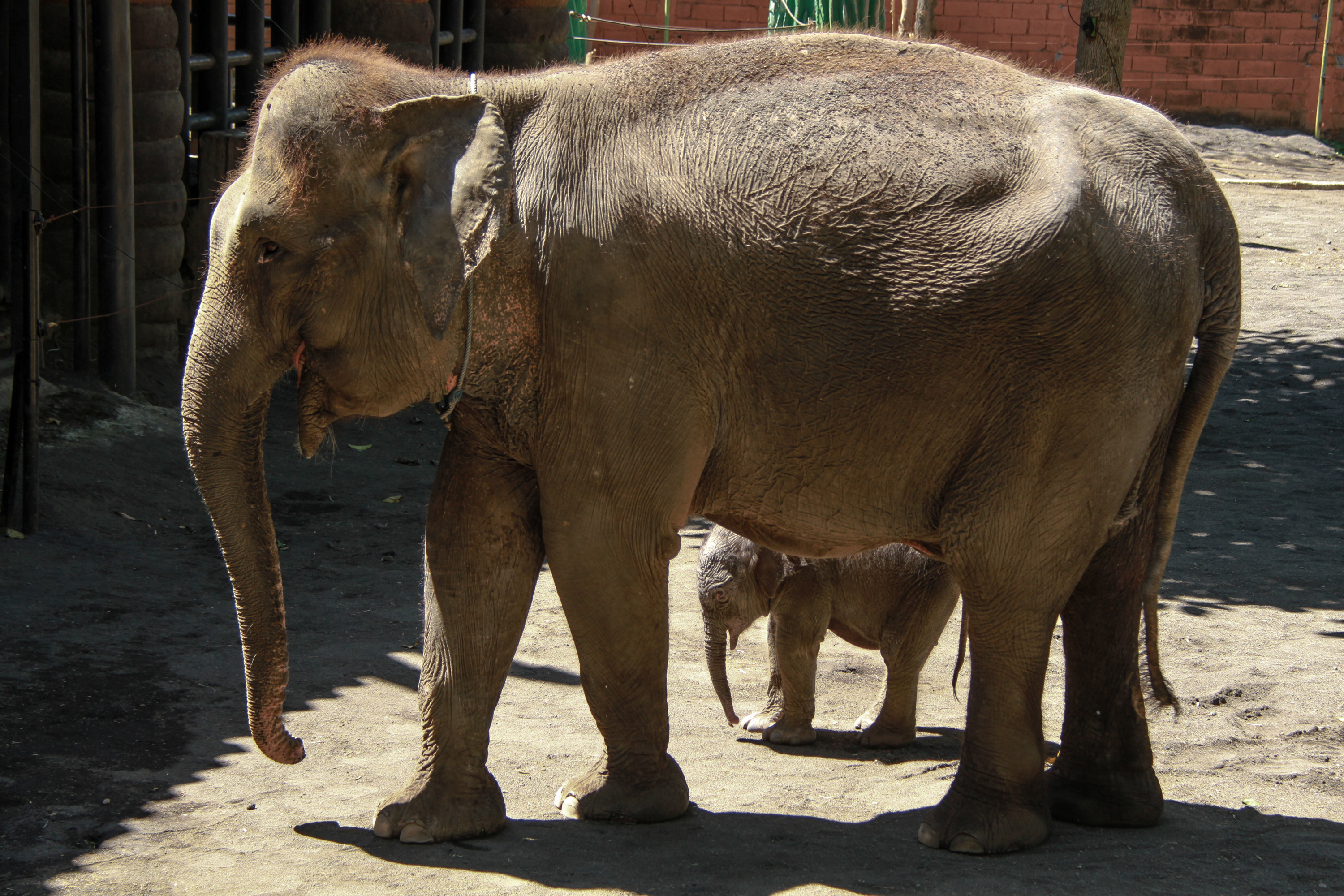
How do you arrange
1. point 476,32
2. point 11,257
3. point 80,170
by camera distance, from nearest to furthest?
point 11,257
point 80,170
point 476,32

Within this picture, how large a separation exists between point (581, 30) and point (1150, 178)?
19.2 metres

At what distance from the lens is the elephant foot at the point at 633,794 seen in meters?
4.11

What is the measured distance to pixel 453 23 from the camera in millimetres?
13766

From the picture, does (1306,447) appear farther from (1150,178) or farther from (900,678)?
(1150,178)

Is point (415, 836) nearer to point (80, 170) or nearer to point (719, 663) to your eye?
point (719, 663)

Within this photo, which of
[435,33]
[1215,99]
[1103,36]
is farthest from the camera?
[1215,99]

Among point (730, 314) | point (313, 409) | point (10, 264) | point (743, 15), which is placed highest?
point (743, 15)

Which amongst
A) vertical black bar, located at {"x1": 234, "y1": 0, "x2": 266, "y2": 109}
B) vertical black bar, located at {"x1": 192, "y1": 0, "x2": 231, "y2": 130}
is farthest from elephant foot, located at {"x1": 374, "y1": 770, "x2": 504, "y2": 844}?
vertical black bar, located at {"x1": 192, "y1": 0, "x2": 231, "y2": 130}

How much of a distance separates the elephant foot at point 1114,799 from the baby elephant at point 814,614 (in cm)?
109

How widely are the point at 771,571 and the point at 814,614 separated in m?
0.24

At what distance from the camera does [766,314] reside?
370cm

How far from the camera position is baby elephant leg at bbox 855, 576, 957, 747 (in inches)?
212

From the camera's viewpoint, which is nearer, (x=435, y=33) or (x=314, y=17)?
(x=314, y=17)

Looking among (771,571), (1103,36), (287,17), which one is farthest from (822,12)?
(771,571)
